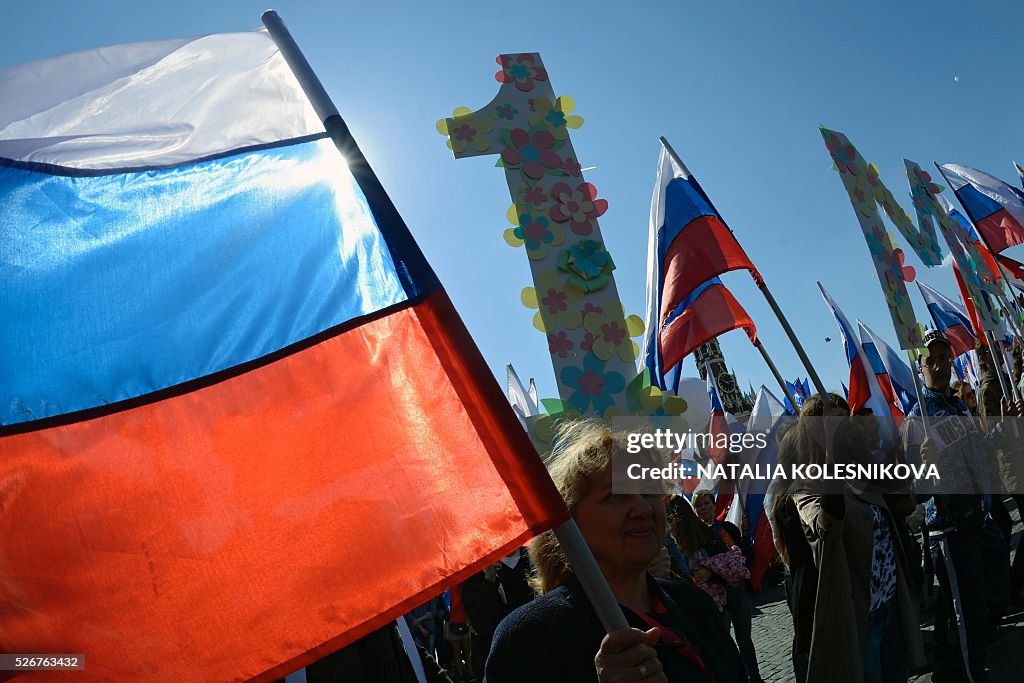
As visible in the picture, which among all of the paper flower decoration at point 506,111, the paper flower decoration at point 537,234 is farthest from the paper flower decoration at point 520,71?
the paper flower decoration at point 537,234

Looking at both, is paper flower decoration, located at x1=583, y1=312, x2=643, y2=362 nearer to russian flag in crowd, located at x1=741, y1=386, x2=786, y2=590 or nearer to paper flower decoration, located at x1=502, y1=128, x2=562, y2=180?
paper flower decoration, located at x1=502, y1=128, x2=562, y2=180

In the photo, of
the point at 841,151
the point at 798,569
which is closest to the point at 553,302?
the point at 798,569

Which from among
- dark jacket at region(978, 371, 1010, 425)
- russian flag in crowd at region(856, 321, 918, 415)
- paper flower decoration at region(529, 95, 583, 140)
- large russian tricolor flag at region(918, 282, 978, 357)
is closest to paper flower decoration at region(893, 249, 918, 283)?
dark jacket at region(978, 371, 1010, 425)

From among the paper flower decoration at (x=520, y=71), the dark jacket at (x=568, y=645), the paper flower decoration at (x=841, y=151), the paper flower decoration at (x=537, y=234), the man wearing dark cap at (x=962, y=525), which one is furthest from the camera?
the paper flower decoration at (x=841, y=151)

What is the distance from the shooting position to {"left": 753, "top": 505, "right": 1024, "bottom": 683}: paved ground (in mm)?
5477

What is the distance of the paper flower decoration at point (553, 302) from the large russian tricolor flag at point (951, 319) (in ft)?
Result: 42.4

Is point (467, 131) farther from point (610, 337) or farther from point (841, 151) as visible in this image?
point (841, 151)

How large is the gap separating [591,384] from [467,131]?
145 centimetres

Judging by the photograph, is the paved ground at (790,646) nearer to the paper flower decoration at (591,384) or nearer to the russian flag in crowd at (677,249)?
the russian flag in crowd at (677,249)

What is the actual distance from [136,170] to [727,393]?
65.9 m

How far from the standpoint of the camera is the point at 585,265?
13.6 feet

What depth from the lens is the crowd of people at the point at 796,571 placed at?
2309 mm

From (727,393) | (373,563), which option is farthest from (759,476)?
(727,393)

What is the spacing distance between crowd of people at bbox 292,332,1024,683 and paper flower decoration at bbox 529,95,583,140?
1.88 m
